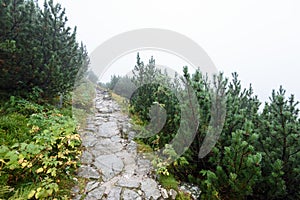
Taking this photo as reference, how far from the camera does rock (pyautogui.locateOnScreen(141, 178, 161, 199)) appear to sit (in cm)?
286

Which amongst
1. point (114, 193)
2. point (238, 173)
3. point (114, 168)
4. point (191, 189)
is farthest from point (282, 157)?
point (114, 168)

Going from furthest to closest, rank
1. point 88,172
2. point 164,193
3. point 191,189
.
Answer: point 88,172 < point 191,189 < point 164,193

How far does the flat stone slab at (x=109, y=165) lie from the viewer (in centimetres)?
338

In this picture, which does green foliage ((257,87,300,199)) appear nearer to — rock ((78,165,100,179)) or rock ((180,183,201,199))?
rock ((180,183,201,199))

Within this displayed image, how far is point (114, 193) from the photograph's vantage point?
9.29 ft

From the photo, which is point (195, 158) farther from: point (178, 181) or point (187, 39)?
point (187, 39)

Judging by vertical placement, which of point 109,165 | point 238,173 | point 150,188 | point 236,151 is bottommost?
point 109,165

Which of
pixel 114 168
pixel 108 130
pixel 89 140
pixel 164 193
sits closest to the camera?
pixel 164 193

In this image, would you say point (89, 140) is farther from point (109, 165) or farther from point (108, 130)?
point (109, 165)

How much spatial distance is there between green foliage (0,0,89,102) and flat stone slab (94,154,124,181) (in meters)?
2.77

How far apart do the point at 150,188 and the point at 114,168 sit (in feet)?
3.05

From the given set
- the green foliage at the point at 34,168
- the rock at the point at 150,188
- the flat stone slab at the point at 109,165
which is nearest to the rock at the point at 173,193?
the rock at the point at 150,188

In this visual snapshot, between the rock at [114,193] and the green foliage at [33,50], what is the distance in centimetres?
360

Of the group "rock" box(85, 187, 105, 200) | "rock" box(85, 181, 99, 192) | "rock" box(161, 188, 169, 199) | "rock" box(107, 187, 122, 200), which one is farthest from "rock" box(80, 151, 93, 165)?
"rock" box(161, 188, 169, 199)
